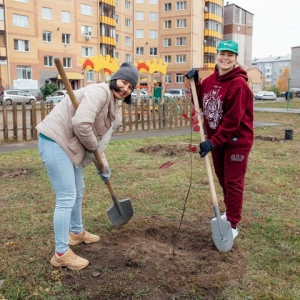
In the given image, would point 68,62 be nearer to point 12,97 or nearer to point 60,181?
point 12,97

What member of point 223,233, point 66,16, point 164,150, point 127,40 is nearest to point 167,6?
point 127,40

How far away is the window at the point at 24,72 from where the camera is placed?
37375mm

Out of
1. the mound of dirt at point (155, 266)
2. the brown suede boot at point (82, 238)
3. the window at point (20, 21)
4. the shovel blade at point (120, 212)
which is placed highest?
the window at point (20, 21)

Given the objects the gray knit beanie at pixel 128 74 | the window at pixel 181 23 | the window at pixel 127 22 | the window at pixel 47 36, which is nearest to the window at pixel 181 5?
the window at pixel 181 23

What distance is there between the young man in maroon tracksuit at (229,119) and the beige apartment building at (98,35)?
64.2 feet

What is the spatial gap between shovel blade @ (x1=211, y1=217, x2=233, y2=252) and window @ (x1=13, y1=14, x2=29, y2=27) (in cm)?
3888

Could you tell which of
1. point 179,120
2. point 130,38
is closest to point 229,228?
point 179,120

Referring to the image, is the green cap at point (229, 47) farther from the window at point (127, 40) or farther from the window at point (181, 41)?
the window at point (181, 41)

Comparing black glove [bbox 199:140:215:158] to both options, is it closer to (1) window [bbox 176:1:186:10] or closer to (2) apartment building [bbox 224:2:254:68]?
(1) window [bbox 176:1:186:10]

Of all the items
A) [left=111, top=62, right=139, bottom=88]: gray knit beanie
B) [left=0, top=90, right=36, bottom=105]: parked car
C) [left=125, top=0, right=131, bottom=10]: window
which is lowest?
[left=0, top=90, right=36, bottom=105]: parked car

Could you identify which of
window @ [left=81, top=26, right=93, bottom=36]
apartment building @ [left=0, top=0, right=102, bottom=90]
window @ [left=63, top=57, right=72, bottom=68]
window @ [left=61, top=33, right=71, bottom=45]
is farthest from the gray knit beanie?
window @ [left=81, top=26, right=93, bottom=36]

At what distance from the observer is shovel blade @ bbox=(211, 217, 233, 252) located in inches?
125

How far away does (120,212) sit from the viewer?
11.6 ft

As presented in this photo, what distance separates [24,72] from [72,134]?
37979 millimetres
